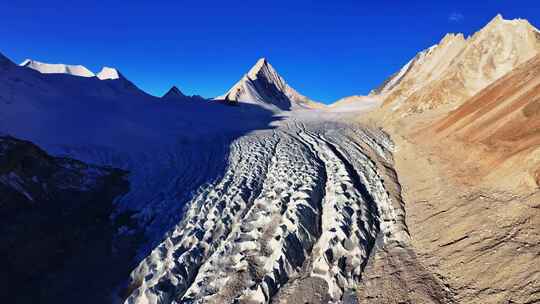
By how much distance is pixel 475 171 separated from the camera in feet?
41.4

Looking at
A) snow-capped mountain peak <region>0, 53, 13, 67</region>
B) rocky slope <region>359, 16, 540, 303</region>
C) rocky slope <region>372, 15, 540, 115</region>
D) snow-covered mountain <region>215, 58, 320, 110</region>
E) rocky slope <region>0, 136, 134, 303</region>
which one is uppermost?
snow-covered mountain <region>215, 58, 320, 110</region>

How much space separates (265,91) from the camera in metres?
80.1

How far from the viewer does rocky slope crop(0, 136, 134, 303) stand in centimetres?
916

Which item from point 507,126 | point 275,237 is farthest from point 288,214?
point 507,126

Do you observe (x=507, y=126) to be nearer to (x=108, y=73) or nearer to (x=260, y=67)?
(x=108, y=73)

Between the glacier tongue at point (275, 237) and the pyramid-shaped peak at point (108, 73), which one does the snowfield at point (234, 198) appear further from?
the pyramid-shaped peak at point (108, 73)

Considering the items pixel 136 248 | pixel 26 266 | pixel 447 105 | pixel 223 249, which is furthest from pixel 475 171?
pixel 447 105

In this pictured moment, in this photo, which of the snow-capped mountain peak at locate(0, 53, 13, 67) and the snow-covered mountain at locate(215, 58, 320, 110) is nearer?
the snow-capped mountain peak at locate(0, 53, 13, 67)

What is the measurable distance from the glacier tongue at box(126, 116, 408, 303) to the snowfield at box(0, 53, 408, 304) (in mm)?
38

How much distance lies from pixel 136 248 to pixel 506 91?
66.2ft

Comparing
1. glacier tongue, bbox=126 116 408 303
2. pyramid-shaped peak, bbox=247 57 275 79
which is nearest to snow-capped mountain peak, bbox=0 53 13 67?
glacier tongue, bbox=126 116 408 303

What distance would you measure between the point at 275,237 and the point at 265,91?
7206 cm

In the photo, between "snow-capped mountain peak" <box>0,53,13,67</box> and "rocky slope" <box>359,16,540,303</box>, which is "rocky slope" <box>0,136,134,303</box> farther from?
"snow-capped mountain peak" <box>0,53,13,67</box>

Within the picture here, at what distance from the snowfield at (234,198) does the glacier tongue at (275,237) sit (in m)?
0.04
